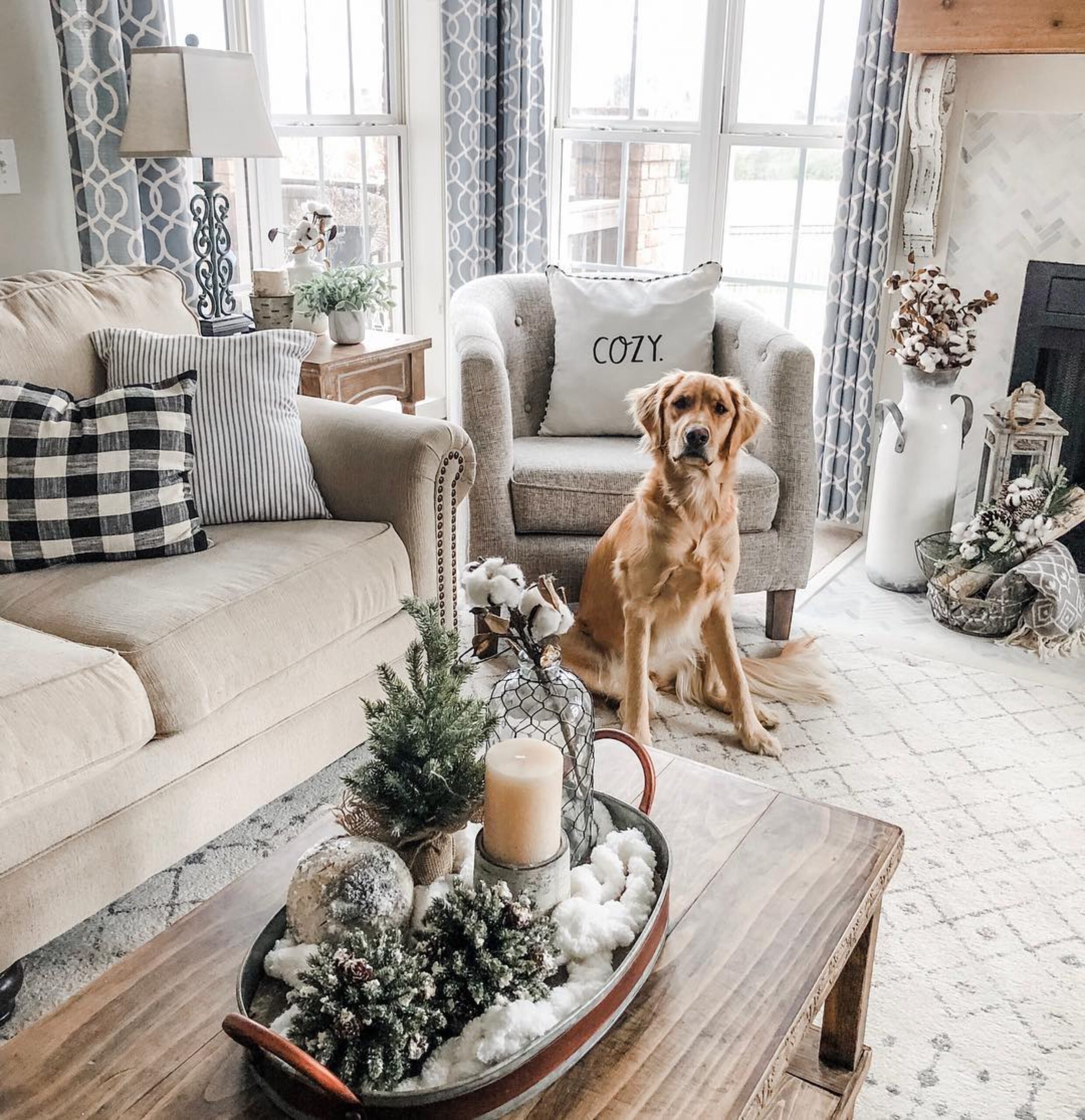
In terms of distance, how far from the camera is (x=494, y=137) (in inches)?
161

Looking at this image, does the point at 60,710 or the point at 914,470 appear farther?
the point at 914,470

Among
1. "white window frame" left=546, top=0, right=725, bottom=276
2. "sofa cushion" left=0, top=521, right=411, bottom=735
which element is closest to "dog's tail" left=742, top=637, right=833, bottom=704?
"sofa cushion" left=0, top=521, right=411, bottom=735

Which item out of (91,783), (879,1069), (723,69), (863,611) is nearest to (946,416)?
(863,611)

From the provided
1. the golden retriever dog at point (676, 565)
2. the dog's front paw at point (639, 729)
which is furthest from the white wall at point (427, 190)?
the dog's front paw at point (639, 729)

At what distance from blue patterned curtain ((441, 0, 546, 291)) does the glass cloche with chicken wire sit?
313 cm

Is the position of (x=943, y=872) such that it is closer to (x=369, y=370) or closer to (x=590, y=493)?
(x=590, y=493)

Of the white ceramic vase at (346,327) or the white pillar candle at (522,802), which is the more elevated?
the white ceramic vase at (346,327)

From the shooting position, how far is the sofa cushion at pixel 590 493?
104 inches

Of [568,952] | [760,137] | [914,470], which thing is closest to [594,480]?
[914,470]

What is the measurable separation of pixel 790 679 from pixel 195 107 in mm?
1952

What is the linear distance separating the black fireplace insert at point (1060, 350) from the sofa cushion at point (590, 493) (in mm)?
1115

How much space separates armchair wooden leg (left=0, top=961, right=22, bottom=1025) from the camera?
5.06ft

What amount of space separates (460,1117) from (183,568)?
1.22m

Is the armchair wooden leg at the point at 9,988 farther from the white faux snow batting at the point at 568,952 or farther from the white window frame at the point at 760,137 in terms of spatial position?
the white window frame at the point at 760,137
